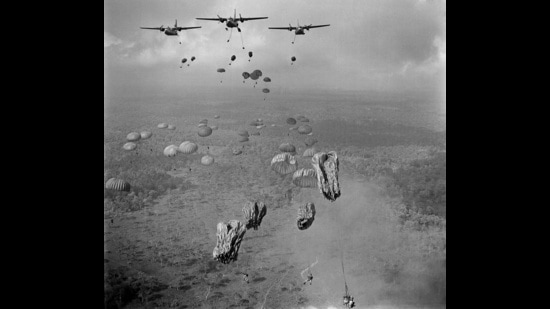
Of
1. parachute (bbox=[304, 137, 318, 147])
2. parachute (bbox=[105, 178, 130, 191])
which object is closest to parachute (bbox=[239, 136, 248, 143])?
parachute (bbox=[304, 137, 318, 147])

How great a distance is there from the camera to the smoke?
730 centimetres

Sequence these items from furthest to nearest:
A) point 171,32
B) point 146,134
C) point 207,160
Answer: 1. point 207,160
2. point 146,134
3. point 171,32

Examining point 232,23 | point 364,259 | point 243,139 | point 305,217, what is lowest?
point 364,259

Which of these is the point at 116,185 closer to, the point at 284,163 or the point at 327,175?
the point at 284,163

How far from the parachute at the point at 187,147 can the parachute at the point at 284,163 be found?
164 cm

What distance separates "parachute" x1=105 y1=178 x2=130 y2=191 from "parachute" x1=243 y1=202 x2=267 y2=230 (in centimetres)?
235

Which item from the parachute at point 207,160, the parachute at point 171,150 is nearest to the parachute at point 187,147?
the parachute at point 171,150

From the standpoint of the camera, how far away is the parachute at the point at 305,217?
747cm

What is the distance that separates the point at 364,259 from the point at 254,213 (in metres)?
2.38

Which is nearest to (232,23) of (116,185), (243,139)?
(243,139)

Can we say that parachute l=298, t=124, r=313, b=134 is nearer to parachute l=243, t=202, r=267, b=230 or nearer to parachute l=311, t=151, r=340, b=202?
parachute l=311, t=151, r=340, b=202

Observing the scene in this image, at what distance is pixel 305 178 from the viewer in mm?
7492

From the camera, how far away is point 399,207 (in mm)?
7738
